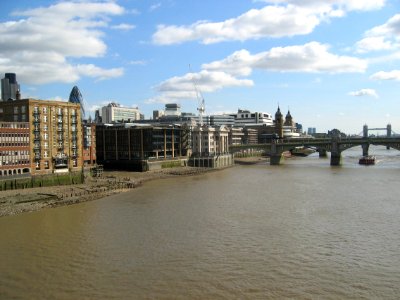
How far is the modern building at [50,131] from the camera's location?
60812 millimetres

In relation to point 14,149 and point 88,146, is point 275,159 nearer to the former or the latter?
point 88,146

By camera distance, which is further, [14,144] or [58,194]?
[14,144]

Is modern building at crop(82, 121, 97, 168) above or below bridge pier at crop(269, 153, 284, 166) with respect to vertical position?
above

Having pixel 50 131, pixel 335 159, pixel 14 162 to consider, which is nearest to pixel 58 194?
pixel 14 162

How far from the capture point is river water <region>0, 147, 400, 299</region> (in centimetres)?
2220

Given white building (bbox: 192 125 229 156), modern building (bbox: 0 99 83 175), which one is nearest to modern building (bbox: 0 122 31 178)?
modern building (bbox: 0 99 83 175)

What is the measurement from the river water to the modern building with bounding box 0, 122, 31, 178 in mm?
14314

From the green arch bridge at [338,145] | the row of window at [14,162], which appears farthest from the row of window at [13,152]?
the green arch bridge at [338,145]

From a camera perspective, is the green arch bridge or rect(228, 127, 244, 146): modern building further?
rect(228, 127, 244, 146): modern building

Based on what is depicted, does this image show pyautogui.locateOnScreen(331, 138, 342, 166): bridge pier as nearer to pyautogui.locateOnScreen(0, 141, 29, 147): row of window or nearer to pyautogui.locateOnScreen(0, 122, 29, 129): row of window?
pyautogui.locateOnScreen(0, 141, 29, 147): row of window

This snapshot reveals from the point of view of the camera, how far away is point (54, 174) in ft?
201

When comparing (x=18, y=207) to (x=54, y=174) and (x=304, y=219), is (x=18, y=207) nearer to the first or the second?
(x=54, y=174)

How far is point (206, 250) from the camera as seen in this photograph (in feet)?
93.9

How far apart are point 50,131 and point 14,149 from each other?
7.97 m
